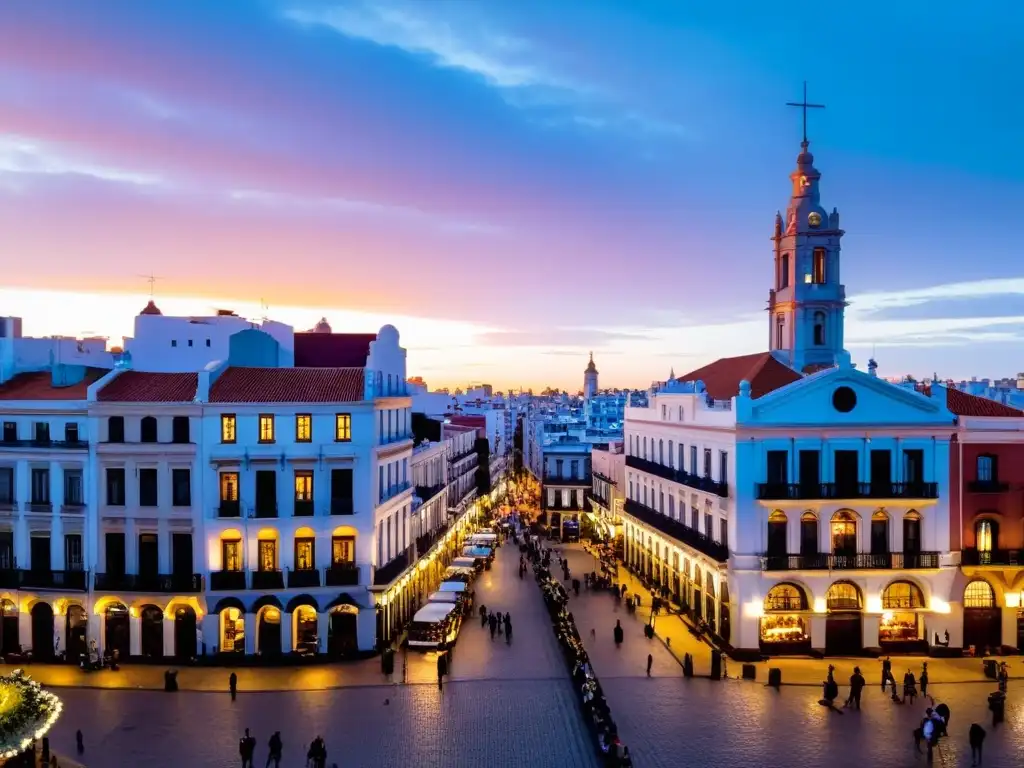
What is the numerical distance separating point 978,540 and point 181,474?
1393 inches

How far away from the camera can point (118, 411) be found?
3925cm

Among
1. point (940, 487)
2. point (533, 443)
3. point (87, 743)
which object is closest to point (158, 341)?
point (87, 743)

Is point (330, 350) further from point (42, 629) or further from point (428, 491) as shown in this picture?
point (42, 629)

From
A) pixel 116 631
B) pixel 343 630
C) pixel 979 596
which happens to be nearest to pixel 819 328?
pixel 979 596

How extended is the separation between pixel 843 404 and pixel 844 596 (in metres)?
8.51

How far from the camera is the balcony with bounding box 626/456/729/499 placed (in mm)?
42062

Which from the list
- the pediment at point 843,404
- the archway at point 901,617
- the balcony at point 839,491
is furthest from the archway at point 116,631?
the archway at point 901,617

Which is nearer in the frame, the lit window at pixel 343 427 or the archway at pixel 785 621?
the archway at pixel 785 621

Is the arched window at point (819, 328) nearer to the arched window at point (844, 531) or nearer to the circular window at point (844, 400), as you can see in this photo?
the circular window at point (844, 400)

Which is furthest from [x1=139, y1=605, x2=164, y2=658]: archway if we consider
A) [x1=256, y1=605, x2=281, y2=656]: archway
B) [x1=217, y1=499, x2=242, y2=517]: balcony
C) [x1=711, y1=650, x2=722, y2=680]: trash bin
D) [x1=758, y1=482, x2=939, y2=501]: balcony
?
[x1=758, y1=482, x2=939, y2=501]: balcony

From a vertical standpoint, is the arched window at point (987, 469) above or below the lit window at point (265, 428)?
Result: below

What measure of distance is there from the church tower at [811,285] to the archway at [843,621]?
16.9 metres

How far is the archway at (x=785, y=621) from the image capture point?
40.0m

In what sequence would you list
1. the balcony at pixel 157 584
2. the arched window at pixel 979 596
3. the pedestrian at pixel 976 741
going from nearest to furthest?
the pedestrian at pixel 976 741 → the balcony at pixel 157 584 → the arched window at pixel 979 596
